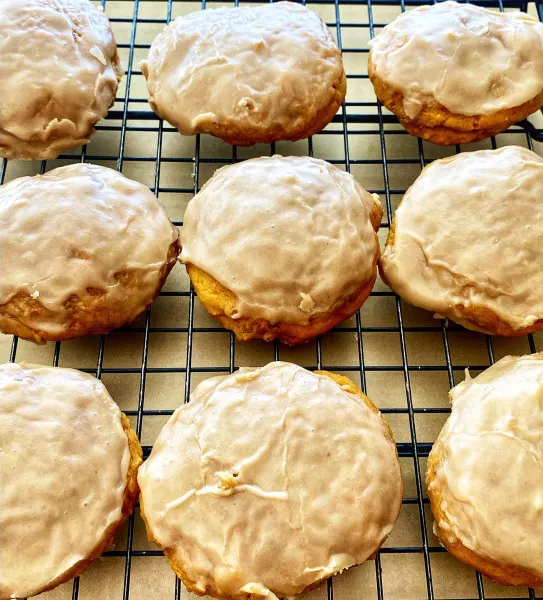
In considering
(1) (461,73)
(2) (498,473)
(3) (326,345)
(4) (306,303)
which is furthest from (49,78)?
(2) (498,473)

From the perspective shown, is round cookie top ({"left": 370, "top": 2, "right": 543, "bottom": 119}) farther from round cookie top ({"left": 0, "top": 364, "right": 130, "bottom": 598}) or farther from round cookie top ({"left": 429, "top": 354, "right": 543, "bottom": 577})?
round cookie top ({"left": 0, "top": 364, "right": 130, "bottom": 598})

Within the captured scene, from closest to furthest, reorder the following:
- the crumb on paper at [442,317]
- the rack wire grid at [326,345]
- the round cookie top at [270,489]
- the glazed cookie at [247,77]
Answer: the round cookie top at [270,489], the rack wire grid at [326,345], the crumb on paper at [442,317], the glazed cookie at [247,77]

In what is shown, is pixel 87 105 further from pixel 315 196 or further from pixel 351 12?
pixel 351 12

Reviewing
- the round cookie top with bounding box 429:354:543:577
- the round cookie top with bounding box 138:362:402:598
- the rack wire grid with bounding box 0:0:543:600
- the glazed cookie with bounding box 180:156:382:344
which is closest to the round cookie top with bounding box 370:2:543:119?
the rack wire grid with bounding box 0:0:543:600

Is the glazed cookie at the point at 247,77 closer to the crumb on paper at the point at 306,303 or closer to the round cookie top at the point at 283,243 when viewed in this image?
the round cookie top at the point at 283,243

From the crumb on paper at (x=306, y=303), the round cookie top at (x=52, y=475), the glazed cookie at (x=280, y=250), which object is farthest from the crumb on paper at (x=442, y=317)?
the round cookie top at (x=52, y=475)

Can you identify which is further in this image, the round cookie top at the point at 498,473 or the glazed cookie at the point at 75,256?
the glazed cookie at the point at 75,256

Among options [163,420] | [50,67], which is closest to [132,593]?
[163,420]
